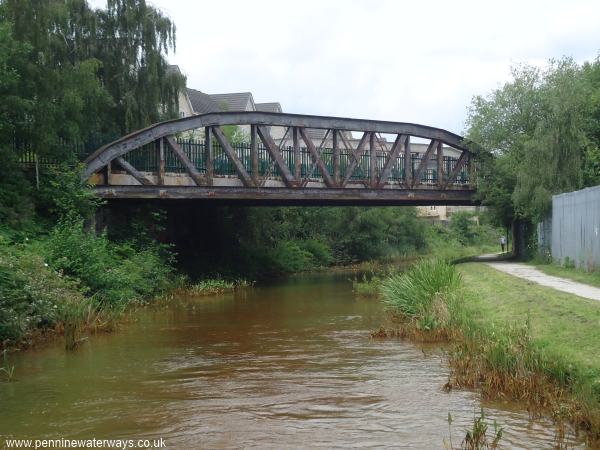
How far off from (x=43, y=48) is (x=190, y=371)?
17805 mm

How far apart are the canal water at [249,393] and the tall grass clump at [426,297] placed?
0.98 meters

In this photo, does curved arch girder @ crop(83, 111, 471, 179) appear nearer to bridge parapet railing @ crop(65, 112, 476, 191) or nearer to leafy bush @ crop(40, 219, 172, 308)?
bridge parapet railing @ crop(65, 112, 476, 191)

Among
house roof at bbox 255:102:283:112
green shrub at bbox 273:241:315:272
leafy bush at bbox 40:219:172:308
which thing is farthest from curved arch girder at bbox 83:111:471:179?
house roof at bbox 255:102:283:112

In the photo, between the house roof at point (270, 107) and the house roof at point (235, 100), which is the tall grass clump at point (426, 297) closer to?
the house roof at point (235, 100)

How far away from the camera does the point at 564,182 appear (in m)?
28.8

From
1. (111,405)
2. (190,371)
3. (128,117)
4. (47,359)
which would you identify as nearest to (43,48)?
(128,117)

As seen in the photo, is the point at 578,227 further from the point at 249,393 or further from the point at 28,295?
the point at 28,295

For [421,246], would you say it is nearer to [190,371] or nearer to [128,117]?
[128,117]

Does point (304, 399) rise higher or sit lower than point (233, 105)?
lower

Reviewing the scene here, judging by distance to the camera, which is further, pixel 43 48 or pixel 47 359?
pixel 43 48

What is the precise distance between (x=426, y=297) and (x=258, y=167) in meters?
14.6

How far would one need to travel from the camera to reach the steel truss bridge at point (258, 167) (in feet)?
87.2

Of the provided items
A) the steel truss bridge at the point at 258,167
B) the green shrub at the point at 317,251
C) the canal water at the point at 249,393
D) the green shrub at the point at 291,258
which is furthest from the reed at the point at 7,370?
the green shrub at the point at 317,251

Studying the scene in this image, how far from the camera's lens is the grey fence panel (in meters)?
21.5
